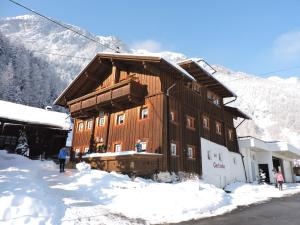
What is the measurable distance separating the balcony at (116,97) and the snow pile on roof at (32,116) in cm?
602

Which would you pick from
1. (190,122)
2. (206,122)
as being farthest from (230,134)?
(190,122)

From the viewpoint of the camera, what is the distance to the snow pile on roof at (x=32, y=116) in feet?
94.6

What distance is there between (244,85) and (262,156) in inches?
5156

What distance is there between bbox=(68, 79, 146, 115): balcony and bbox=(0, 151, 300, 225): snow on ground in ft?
24.1

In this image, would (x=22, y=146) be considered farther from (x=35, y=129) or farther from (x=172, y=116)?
(x=172, y=116)

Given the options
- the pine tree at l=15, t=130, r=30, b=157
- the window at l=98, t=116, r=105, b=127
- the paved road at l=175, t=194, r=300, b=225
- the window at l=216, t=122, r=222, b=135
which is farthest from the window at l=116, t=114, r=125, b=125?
the paved road at l=175, t=194, r=300, b=225

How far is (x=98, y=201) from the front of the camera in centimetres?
1216

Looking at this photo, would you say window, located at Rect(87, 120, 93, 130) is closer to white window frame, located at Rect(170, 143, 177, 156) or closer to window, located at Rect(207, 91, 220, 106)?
white window frame, located at Rect(170, 143, 177, 156)

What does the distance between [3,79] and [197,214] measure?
2687 inches

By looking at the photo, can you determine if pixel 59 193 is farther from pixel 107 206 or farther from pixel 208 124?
pixel 208 124

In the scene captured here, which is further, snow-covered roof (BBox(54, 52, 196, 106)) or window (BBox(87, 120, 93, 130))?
window (BBox(87, 120, 93, 130))

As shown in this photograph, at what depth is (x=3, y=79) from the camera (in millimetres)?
67750

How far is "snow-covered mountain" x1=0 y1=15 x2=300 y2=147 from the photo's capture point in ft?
425

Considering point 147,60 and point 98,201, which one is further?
point 147,60
